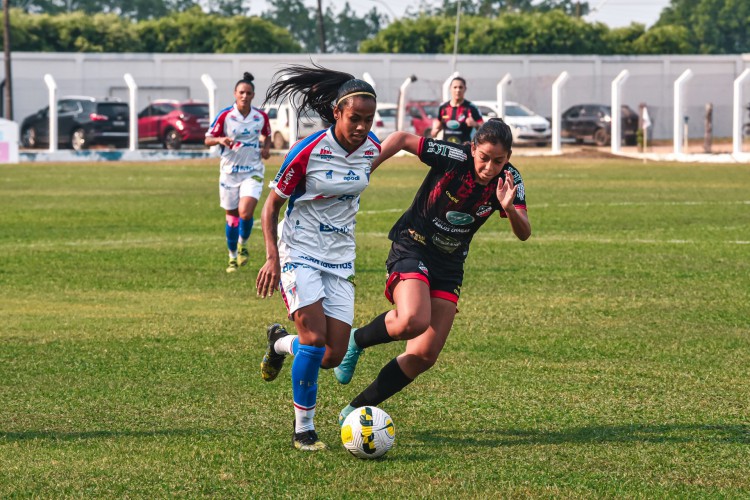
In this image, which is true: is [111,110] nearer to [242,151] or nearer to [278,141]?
[278,141]

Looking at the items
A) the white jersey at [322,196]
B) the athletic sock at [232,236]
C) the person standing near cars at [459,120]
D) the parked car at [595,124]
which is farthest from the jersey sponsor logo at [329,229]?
the parked car at [595,124]

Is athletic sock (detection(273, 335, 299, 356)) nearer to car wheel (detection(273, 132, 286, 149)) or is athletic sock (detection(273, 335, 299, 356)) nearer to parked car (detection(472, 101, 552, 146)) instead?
car wheel (detection(273, 132, 286, 149))

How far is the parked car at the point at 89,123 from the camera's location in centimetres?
4431

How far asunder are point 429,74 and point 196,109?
60.4 ft

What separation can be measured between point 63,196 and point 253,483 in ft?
67.2

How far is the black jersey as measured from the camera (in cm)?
688

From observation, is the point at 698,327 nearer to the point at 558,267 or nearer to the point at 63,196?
the point at 558,267

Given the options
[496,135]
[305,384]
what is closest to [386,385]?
[305,384]

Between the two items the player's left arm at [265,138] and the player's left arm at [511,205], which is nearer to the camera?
the player's left arm at [511,205]

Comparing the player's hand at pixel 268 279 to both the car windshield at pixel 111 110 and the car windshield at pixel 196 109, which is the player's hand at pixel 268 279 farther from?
the car windshield at pixel 111 110

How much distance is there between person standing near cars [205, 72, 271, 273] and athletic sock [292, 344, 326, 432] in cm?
815

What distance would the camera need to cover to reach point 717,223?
63.2ft

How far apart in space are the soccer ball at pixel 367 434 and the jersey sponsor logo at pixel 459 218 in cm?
122

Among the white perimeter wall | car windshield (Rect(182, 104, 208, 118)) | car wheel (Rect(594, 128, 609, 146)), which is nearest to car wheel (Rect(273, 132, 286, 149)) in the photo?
car windshield (Rect(182, 104, 208, 118))
